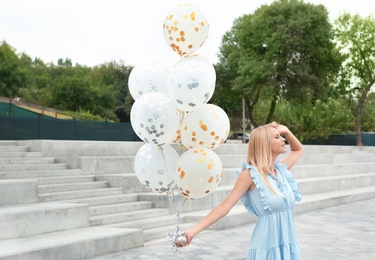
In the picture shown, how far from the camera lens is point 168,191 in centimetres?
624

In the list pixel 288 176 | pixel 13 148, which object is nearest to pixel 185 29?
pixel 288 176

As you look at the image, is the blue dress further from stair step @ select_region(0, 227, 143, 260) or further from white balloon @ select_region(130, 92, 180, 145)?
stair step @ select_region(0, 227, 143, 260)

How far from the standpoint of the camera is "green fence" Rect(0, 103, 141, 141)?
77.9ft

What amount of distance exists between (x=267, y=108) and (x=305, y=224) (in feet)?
211

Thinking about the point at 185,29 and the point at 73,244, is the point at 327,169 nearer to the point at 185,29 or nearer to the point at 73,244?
the point at 73,244

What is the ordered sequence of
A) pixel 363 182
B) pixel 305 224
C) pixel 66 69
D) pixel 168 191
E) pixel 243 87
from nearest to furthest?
pixel 168 191 < pixel 305 224 < pixel 363 182 < pixel 243 87 < pixel 66 69

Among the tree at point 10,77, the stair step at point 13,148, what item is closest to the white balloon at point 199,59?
the stair step at point 13,148

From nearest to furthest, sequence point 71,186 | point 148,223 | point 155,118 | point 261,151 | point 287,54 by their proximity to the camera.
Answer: point 261,151 < point 155,118 < point 148,223 < point 71,186 < point 287,54

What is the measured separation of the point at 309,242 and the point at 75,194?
14.5 feet

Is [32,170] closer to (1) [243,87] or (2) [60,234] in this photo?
(2) [60,234]

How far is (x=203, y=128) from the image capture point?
233 inches

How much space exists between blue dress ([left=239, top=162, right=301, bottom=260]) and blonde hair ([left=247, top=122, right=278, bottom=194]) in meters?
0.04

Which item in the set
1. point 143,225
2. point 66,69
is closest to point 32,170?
point 143,225

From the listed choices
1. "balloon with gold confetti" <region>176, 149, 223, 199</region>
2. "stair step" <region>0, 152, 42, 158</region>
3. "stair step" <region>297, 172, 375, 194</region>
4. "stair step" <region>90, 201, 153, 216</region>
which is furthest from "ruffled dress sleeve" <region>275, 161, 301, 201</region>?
"stair step" <region>297, 172, 375, 194</region>
